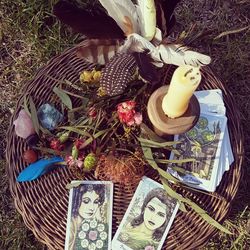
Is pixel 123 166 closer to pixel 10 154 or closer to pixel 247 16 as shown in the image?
pixel 10 154

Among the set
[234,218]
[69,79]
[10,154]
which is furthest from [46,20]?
[234,218]

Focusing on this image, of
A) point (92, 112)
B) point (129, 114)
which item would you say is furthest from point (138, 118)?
point (92, 112)

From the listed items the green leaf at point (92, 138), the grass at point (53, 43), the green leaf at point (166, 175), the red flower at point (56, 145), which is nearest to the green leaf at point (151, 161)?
the green leaf at point (166, 175)

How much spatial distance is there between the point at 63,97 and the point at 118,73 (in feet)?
0.90

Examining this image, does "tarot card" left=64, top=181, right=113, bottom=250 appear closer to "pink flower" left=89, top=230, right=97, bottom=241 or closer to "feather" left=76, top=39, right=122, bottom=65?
"pink flower" left=89, top=230, right=97, bottom=241

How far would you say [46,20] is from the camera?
6.35ft

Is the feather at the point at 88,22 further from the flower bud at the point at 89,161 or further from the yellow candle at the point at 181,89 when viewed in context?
the flower bud at the point at 89,161

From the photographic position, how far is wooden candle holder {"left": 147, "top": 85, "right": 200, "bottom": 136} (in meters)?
1.19

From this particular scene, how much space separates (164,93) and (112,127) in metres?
0.17

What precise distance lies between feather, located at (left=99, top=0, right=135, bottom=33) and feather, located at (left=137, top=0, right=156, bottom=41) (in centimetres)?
2

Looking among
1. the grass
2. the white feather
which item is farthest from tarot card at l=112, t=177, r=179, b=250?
the grass

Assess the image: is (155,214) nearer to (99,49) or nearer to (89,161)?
(89,161)

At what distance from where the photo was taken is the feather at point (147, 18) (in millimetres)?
1083

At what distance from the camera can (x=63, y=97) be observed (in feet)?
4.56
